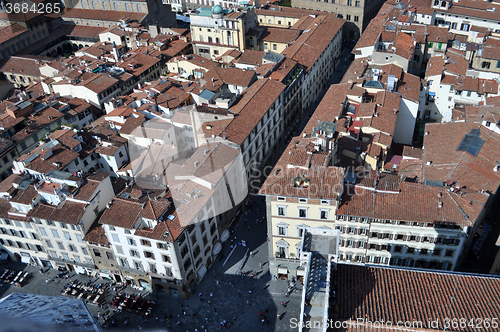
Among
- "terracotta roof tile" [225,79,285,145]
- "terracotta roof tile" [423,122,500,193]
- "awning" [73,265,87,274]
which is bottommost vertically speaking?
"awning" [73,265,87,274]

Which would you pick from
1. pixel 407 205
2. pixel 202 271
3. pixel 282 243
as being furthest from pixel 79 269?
pixel 407 205

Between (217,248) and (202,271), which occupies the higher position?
(217,248)

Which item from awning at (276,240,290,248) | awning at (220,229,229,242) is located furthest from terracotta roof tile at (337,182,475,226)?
awning at (220,229,229,242)

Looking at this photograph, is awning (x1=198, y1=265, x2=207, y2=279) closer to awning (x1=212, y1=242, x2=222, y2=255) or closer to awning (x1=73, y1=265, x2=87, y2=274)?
awning (x1=212, y1=242, x2=222, y2=255)

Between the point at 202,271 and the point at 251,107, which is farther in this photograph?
the point at 251,107

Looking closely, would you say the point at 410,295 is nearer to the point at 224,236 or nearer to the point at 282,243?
the point at 282,243

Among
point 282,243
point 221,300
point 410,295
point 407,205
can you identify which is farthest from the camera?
point 221,300

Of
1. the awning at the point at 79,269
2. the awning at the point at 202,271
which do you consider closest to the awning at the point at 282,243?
the awning at the point at 202,271

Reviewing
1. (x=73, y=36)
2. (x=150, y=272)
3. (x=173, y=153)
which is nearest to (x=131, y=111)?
(x=173, y=153)

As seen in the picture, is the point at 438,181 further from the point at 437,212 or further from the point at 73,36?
the point at 73,36
